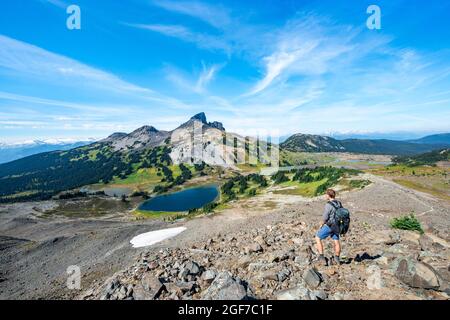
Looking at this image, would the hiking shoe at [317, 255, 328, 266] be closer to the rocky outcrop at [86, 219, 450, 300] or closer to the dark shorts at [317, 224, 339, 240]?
the rocky outcrop at [86, 219, 450, 300]

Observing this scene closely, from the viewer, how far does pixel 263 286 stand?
Result: 45.9 ft

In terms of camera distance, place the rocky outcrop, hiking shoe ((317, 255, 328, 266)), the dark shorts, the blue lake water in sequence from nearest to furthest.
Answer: the rocky outcrop → the dark shorts → hiking shoe ((317, 255, 328, 266)) → the blue lake water

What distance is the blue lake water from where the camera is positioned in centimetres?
14138

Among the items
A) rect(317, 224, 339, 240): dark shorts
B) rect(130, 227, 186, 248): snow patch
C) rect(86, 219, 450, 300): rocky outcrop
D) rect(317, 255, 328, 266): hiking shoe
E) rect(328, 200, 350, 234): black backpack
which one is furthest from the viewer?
rect(130, 227, 186, 248): snow patch

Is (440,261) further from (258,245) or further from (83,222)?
(83,222)

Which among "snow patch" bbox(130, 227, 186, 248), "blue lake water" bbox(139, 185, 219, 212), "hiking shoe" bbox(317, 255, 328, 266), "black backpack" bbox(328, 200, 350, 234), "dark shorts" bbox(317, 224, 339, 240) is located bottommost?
"blue lake water" bbox(139, 185, 219, 212)

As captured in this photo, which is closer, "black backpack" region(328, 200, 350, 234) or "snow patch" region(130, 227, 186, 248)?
"black backpack" region(328, 200, 350, 234)

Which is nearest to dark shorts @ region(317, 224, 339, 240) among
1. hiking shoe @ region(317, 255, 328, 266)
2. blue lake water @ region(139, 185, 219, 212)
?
hiking shoe @ region(317, 255, 328, 266)

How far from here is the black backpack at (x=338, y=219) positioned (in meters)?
14.0

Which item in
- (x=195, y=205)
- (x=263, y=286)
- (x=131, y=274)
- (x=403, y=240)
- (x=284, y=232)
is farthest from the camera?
(x=195, y=205)

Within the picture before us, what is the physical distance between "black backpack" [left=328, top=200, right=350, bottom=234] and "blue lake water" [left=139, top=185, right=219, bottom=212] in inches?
4919

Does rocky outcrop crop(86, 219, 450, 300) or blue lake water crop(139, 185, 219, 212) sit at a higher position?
rocky outcrop crop(86, 219, 450, 300)
